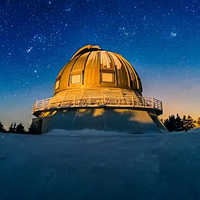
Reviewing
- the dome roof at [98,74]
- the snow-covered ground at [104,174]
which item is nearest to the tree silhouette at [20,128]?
the dome roof at [98,74]

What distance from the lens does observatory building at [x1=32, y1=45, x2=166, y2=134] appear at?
1599cm

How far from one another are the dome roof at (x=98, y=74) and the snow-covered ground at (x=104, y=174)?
44.6 ft

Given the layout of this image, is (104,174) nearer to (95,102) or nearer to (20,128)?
(95,102)

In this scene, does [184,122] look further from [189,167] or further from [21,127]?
[189,167]

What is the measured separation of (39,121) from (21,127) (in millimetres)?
2304

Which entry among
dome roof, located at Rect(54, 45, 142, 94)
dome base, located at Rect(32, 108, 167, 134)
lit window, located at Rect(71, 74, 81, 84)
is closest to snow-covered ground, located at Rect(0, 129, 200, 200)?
dome base, located at Rect(32, 108, 167, 134)

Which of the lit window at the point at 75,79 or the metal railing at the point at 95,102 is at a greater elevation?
the lit window at the point at 75,79

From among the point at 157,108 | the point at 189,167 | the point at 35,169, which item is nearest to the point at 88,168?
the point at 35,169

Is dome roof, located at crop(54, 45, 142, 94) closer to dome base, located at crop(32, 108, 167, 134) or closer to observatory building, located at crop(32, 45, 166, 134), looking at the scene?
observatory building, located at crop(32, 45, 166, 134)

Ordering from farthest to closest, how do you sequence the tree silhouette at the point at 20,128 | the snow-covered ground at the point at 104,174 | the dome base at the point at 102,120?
the tree silhouette at the point at 20,128 → the dome base at the point at 102,120 → the snow-covered ground at the point at 104,174

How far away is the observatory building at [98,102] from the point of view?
16.0 m

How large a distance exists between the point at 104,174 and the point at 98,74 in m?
15.7

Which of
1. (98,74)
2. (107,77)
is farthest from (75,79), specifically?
(107,77)

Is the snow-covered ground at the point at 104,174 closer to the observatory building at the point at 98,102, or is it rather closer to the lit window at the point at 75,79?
the observatory building at the point at 98,102
